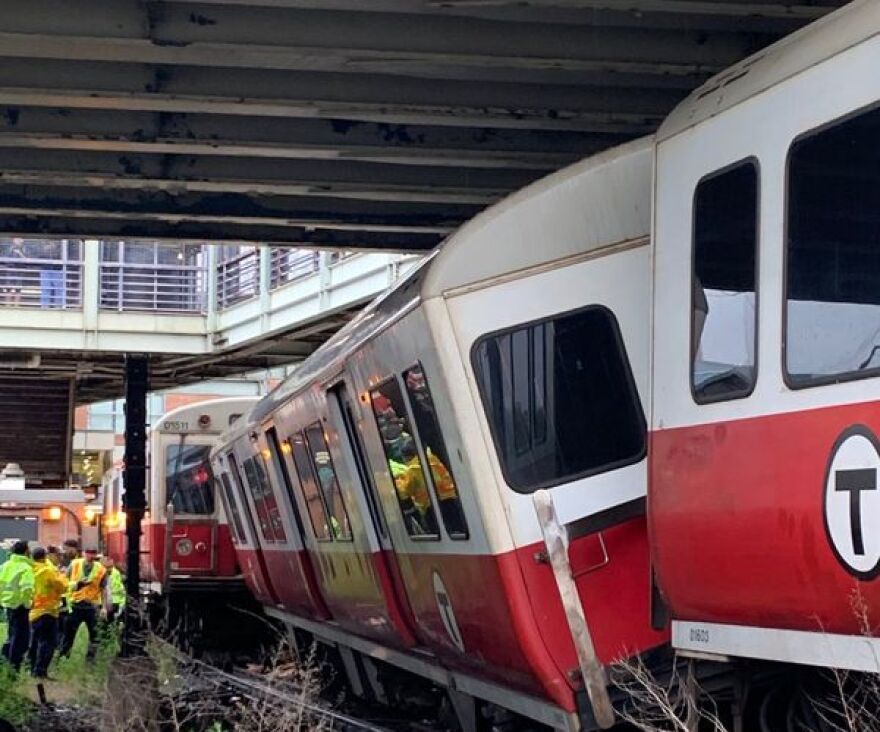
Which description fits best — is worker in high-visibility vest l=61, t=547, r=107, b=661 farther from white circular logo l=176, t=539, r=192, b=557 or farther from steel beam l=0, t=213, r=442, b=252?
steel beam l=0, t=213, r=442, b=252

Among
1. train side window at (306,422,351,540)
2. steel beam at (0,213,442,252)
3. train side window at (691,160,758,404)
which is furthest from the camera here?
steel beam at (0,213,442,252)

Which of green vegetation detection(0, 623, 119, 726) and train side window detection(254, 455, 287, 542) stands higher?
train side window detection(254, 455, 287, 542)

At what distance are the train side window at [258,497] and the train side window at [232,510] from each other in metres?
1.86

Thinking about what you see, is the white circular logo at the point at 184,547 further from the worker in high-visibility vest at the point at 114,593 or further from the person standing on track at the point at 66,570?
the person standing on track at the point at 66,570

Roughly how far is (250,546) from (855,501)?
45.9 ft

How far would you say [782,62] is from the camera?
17.7ft

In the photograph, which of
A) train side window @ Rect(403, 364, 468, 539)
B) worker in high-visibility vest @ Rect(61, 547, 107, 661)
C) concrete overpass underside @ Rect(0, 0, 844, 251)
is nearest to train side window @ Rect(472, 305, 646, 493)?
train side window @ Rect(403, 364, 468, 539)

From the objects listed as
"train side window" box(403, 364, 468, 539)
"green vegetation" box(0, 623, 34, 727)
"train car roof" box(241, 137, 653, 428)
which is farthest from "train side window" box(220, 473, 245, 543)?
"train car roof" box(241, 137, 653, 428)

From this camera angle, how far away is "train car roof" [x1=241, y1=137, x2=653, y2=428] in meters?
6.87

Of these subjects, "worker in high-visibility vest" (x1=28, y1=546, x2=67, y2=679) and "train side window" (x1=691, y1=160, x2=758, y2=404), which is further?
"worker in high-visibility vest" (x1=28, y1=546, x2=67, y2=679)

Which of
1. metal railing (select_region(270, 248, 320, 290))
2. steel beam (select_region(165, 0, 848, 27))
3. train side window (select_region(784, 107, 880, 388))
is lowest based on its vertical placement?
train side window (select_region(784, 107, 880, 388))

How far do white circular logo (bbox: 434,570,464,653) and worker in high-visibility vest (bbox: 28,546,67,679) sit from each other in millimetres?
9770

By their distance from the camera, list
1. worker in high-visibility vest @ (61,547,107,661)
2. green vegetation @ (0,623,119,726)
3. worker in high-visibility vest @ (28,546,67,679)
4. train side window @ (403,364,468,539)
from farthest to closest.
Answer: worker in high-visibility vest @ (61,547,107,661)
worker in high-visibility vest @ (28,546,67,679)
green vegetation @ (0,623,119,726)
train side window @ (403,364,468,539)

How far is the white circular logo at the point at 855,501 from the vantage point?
4672mm
